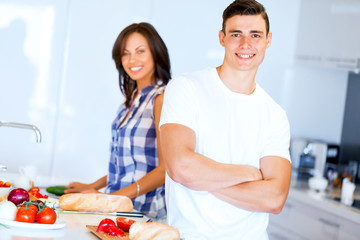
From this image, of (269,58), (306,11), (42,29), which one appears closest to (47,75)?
(42,29)

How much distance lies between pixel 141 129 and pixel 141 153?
0.11 metres

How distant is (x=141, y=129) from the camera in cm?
243

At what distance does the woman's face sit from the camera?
8.18ft

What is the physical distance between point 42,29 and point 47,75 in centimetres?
32

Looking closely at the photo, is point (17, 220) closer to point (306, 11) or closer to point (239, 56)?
point (239, 56)


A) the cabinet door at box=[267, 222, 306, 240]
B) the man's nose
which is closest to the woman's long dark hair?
the man's nose

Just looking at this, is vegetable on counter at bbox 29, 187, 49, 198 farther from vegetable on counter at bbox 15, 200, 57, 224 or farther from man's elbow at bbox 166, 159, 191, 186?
man's elbow at bbox 166, 159, 191, 186

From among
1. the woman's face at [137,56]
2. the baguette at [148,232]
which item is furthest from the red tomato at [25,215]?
the woman's face at [137,56]

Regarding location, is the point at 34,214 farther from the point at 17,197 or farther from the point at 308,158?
the point at 308,158

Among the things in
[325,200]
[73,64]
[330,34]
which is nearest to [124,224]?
[325,200]

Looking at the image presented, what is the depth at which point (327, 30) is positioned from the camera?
3812 millimetres

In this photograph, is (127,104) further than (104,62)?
No

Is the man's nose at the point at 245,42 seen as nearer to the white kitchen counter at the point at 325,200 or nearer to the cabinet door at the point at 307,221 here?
the white kitchen counter at the point at 325,200

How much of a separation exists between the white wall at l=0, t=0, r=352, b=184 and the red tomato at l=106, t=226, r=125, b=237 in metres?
2.24
